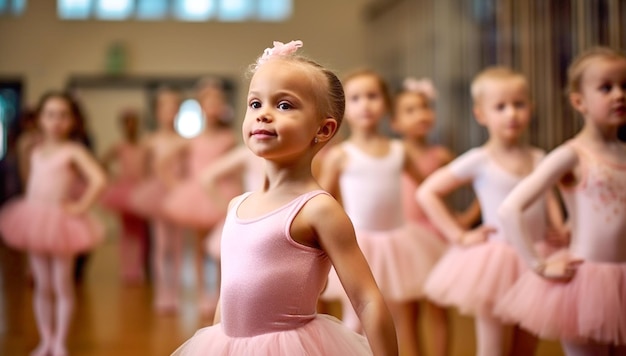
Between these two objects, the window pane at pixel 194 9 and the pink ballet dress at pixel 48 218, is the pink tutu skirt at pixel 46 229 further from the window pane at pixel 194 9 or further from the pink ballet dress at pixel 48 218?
the window pane at pixel 194 9

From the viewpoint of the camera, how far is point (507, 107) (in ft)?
9.48

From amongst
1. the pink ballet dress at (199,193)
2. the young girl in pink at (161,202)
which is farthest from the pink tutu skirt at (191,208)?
the young girl in pink at (161,202)

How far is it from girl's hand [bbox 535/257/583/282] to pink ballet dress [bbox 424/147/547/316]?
32 centimetres

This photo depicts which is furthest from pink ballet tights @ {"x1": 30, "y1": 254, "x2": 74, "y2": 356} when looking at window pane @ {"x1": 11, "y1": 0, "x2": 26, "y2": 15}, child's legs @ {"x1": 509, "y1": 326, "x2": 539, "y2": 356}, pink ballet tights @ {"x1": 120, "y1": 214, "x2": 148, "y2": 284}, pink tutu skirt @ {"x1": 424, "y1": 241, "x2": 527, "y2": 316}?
window pane @ {"x1": 11, "y1": 0, "x2": 26, "y2": 15}

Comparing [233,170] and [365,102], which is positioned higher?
[365,102]

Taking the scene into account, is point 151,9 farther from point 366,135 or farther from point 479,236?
point 479,236

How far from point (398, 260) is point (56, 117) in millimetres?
1781

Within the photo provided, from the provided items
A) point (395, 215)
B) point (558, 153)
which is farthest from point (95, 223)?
point (558, 153)

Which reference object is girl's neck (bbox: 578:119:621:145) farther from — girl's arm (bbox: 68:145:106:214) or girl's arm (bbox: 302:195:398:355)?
girl's arm (bbox: 68:145:106:214)

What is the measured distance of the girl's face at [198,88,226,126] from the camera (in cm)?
521

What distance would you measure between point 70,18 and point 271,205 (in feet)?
31.4

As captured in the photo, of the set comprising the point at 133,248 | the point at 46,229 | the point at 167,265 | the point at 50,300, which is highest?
the point at 46,229

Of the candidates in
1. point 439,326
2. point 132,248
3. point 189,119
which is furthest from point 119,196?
point 189,119

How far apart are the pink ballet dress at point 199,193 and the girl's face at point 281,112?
3.35 metres
